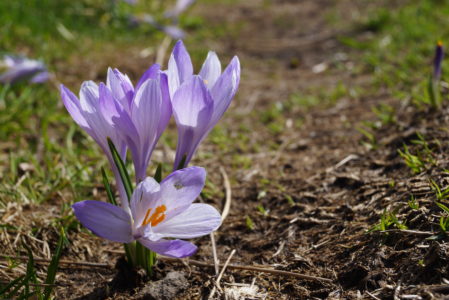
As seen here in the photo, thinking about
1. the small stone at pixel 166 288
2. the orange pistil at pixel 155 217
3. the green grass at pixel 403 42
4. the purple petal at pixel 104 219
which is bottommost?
the green grass at pixel 403 42

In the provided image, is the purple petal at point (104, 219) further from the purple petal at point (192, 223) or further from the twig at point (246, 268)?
the twig at point (246, 268)

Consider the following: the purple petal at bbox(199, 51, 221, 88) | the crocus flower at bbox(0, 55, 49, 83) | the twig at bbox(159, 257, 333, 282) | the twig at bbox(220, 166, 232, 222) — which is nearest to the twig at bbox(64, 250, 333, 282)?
the twig at bbox(159, 257, 333, 282)

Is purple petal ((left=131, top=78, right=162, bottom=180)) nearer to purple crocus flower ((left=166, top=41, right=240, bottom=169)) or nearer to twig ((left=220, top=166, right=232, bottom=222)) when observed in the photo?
purple crocus flower ((left=166, top=41, right=240, bottom=169))

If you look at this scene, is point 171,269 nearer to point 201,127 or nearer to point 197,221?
point 197,221

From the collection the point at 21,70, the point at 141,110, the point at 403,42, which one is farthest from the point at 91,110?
the point at 403,42

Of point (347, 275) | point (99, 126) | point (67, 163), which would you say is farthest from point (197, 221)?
point (67, 163)

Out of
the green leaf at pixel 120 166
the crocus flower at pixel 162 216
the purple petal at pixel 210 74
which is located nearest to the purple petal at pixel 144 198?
the crocus flower at pixel 162 216
